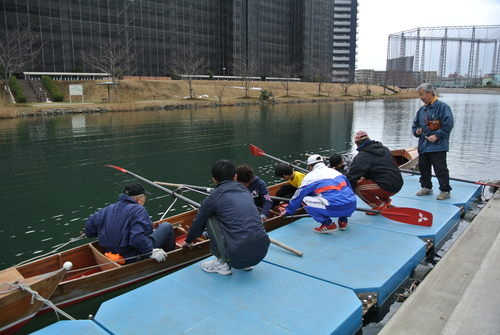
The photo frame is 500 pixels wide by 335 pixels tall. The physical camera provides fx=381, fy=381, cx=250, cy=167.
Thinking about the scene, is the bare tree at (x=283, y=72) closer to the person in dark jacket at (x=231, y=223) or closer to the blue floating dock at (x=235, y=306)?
the person in dark jacket at (x=231, y=223)

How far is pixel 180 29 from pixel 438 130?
73.5 m

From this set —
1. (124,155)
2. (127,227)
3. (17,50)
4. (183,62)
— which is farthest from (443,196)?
(183,62)

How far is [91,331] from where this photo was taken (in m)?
4.16

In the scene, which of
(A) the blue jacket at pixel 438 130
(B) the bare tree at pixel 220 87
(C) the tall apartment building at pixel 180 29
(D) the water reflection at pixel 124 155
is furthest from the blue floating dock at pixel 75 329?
(B) the bare tree at pixel 220 87

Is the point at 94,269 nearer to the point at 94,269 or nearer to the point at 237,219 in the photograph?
the point at 94,269

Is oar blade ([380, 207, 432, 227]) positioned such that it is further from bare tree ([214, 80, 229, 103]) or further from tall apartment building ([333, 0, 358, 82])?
tall apartment building ([333, 0, 358, 82])

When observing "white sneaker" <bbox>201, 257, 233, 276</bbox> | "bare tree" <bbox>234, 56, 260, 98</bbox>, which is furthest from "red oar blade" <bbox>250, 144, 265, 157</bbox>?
"bare tree" <bbox>234, 56, 260, 98</bbox>

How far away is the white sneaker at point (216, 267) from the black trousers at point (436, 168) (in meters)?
5.75

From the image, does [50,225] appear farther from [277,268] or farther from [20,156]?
[20,156]

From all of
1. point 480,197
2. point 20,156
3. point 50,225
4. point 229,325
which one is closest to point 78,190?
point 50,225

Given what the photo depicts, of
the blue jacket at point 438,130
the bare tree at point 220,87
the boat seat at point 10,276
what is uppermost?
the bare tree at point 220,87

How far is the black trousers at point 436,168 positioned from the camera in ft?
29.0

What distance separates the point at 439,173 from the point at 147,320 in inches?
296

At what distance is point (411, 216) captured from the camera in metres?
7.49
